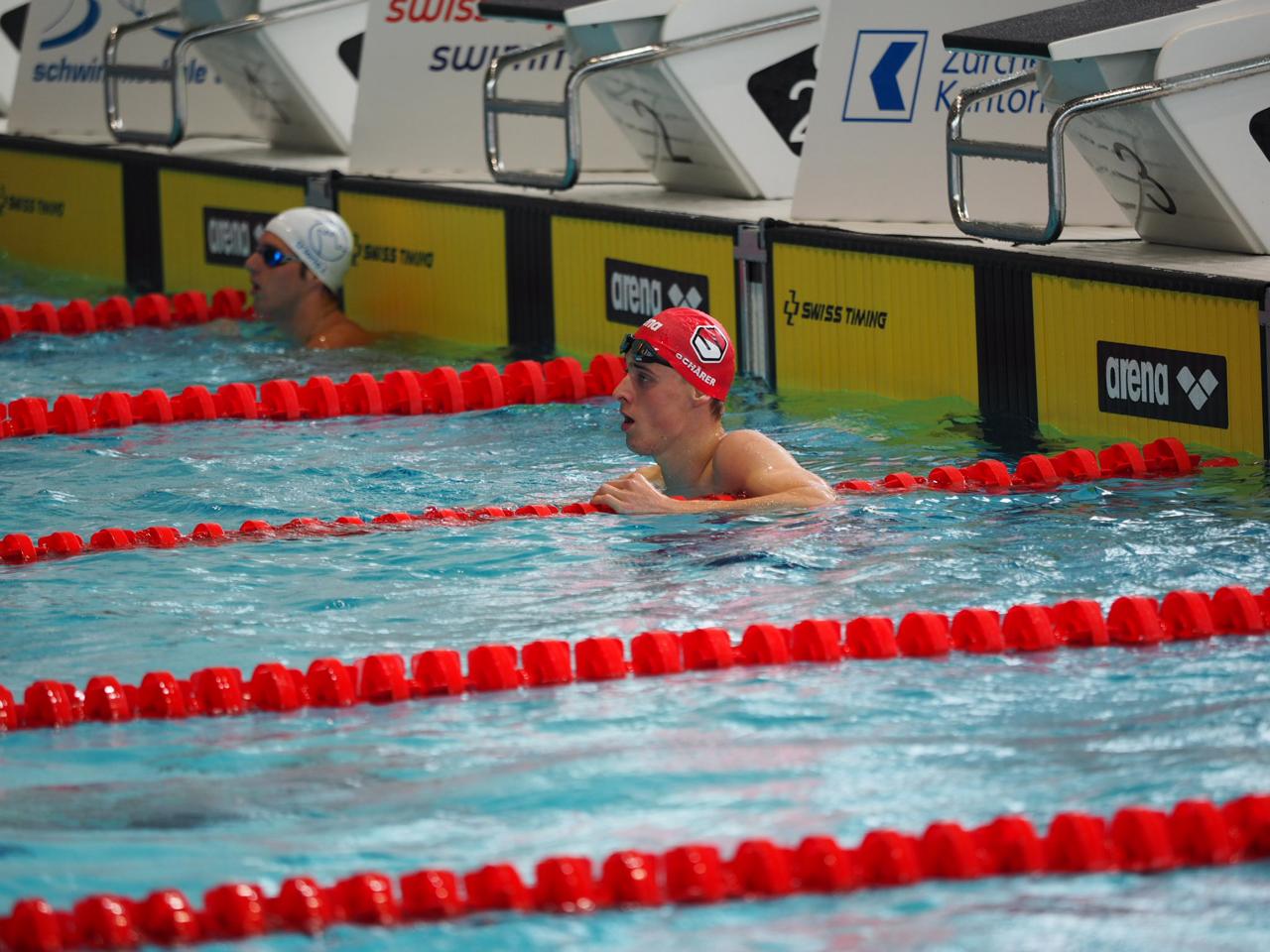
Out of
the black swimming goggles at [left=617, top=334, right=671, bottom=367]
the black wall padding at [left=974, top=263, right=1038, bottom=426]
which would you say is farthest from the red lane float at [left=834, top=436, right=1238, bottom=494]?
the black wall padding at [left=974, top=263, right=1038, bottom=426]

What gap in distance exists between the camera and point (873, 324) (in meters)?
7.04

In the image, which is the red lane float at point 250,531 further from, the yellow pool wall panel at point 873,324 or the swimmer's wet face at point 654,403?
the yellow pool wall panel at point 873,324

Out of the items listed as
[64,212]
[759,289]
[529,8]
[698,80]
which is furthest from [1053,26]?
[64,212]

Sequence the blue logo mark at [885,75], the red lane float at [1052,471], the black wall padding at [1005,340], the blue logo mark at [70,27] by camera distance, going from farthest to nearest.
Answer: the blue logo mark at [70,27] → the blue logo mark at [885,75] → the black wall padding at [1005,340] → the red lane float at [1052,471]

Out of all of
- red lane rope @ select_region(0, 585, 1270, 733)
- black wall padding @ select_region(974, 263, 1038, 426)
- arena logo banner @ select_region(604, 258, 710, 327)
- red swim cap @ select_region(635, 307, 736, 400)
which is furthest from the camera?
arena logo banner @ select_region(604, 258, 710, 327)

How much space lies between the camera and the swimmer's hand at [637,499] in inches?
205

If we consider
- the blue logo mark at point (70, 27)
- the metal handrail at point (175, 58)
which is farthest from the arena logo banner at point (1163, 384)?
the blue logo mark at point (70, 27)

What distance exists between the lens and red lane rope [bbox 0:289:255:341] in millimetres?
9164

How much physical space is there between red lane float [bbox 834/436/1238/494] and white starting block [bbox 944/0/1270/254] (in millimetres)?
868

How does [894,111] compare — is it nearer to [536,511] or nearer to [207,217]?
[536,511]

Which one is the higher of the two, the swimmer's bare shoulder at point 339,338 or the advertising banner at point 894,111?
the advertising banner at point 894,111

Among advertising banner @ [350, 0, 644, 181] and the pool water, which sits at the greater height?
advertising banner @ [350, 0, 644, 181]

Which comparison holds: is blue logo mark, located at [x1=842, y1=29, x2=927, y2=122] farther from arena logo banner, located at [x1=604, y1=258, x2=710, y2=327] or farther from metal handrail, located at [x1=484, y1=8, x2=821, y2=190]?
arena logo banner, located at [x1=604, y1=258, x2=710, y2=327]

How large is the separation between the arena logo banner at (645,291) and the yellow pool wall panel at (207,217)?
2.18 m
